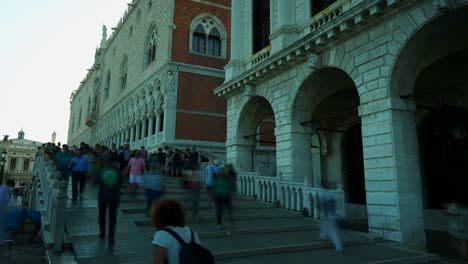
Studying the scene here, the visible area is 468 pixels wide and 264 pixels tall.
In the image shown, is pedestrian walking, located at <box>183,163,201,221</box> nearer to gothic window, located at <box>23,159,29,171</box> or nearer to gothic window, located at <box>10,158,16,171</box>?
gothic window, located at <box>10,158,16,171</box>

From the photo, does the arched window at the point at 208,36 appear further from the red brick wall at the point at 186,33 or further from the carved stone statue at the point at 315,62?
the carved stone statue at the point at 315,62

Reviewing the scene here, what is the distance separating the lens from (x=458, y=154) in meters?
12.0

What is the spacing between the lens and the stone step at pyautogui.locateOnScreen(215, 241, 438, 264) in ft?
20.7

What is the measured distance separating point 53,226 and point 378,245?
7373 millimetres

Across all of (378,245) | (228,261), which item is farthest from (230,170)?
(378,245)

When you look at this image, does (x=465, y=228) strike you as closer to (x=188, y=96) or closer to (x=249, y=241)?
(x=249, y=241)

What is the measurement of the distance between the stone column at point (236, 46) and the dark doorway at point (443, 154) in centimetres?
899

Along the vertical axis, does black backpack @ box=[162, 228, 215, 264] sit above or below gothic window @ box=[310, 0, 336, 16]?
below

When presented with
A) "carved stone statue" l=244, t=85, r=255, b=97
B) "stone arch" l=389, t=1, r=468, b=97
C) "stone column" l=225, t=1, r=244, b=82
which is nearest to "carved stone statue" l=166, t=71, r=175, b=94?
"stone column" l=225, t=1, r=244, b=82

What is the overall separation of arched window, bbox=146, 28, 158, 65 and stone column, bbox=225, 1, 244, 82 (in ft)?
40.5

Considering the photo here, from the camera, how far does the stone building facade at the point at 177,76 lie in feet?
78.7

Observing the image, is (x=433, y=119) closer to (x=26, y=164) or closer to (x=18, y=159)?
(x=18, y=159)

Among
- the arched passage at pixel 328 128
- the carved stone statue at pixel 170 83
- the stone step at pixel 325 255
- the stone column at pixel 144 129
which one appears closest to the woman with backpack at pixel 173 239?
the stone step at pixel 325 255

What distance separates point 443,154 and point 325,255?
8.49 metres
